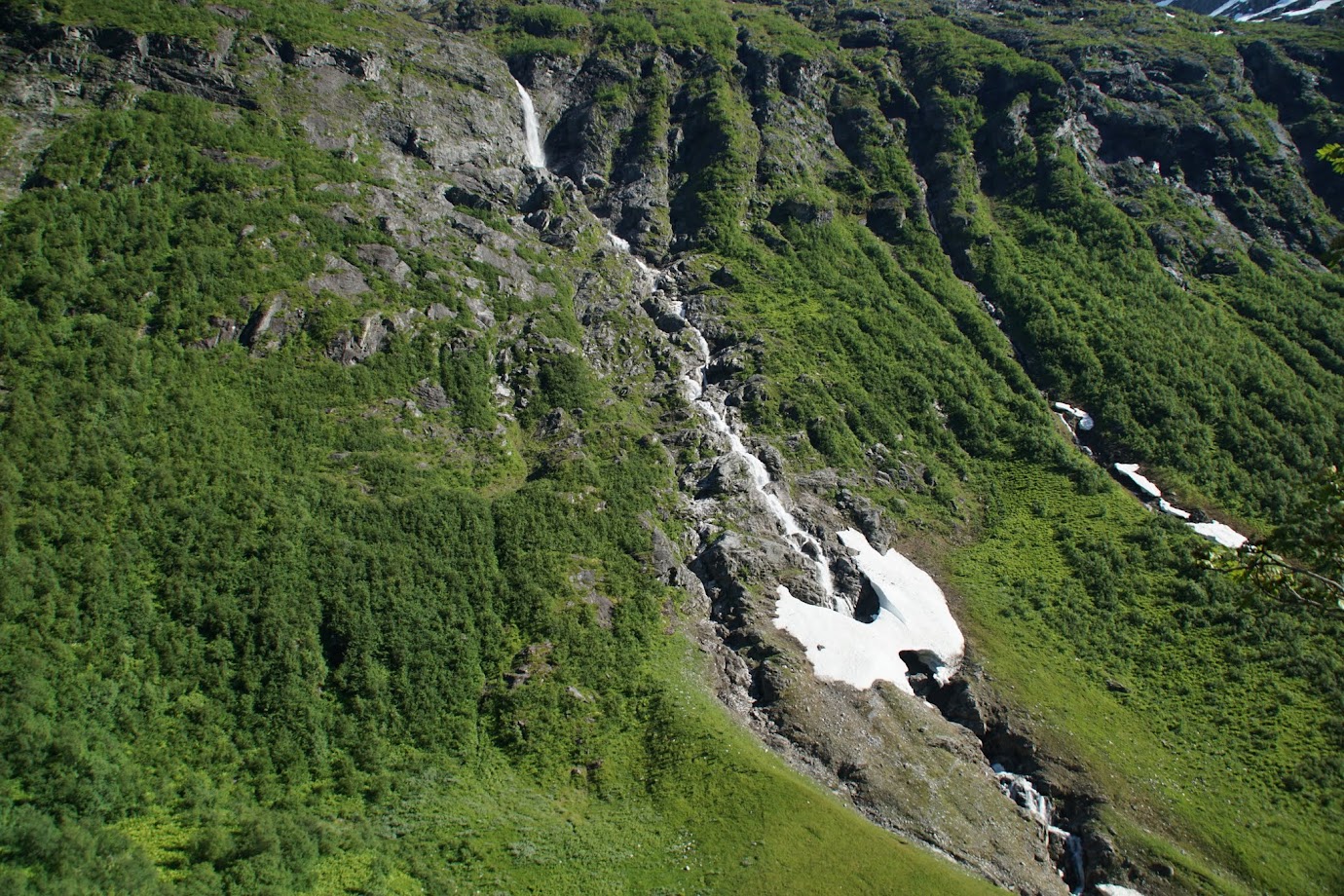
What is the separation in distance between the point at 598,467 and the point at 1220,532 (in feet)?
177

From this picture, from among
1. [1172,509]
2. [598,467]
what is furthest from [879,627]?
[1172,509]

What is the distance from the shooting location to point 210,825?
30203 mm

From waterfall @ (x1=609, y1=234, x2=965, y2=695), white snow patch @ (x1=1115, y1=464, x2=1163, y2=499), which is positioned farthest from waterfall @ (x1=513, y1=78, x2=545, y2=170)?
white snow patch @ (x1=1115, y1=464, x2=1163, y2=499)

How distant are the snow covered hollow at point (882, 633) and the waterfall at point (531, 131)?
74.2 metres

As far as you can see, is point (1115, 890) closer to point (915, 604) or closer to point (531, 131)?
point (915, 604)

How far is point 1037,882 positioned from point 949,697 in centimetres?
1239

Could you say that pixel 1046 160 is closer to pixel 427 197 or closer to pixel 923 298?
pixel 923 298

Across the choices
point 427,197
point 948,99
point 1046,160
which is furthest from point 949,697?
point 948,99

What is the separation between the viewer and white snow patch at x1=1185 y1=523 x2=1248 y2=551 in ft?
191

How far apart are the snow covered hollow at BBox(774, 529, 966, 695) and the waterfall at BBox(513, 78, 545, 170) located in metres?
74.2

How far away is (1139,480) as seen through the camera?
2621 inches

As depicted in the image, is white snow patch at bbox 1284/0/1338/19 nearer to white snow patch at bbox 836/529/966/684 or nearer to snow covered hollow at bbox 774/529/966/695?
white snow patch at bbox 836/529/966/684

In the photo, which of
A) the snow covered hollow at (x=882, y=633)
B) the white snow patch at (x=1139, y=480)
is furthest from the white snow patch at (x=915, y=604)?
the white snow patch at (x=1139, y=480)

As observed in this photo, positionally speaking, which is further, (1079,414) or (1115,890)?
(1079,414)
